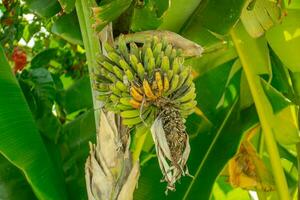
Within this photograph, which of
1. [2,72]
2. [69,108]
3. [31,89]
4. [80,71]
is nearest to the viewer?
[2,72]

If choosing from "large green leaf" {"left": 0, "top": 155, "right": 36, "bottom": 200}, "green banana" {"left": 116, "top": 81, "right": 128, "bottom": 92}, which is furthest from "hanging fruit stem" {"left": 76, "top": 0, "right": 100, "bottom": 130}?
"large green leaf" {"left": 0, "top": 155, "right": 36, "bottom": 200}

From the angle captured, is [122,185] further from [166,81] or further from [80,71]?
[80,71]

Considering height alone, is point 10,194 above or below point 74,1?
below

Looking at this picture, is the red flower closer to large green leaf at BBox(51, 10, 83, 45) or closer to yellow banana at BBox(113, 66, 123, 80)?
large green leaf at BBox(51, 10, 83, 45)

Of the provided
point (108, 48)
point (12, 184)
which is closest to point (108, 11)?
point (108, 48)

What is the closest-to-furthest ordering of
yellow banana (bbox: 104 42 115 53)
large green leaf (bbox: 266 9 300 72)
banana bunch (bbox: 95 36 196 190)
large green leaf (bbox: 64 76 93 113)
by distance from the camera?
1. banana bunch (bbox: 95 36 196 190)
2. yellow banana (bbox: 104 42 115 53)
3. large green leaf (bbox: 266 9 300 72)
4. large green leaf (bbox: 64 76 93 113)

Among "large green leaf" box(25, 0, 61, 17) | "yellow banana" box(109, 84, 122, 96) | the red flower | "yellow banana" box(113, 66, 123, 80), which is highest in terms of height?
"large green leaf" box(25, 0, 61, 17)

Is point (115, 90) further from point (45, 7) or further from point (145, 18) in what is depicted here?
point (45, 7)

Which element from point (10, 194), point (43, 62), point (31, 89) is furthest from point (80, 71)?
point (10, 194)

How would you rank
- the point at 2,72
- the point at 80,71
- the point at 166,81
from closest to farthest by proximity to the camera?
the point at 166,81, the point at 2,72, the point at 80,71
